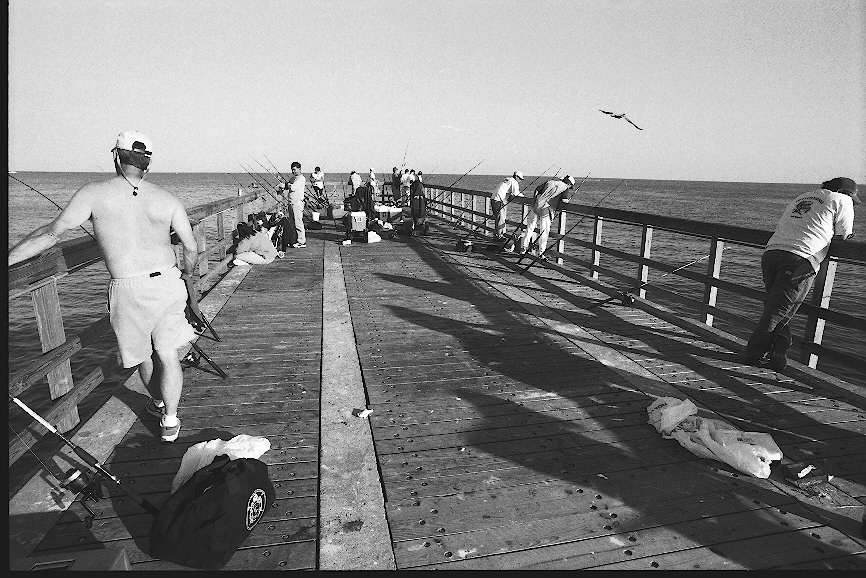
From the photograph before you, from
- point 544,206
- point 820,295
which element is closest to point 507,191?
point 544,206

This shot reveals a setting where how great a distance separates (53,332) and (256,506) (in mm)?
2099

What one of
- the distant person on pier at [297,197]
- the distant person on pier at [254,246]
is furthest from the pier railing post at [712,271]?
the distant person on pier at [297,197]

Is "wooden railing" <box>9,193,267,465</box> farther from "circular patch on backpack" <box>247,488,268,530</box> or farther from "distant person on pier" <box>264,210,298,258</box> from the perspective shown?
"distant person on pier" <box>264,210,298,258</box>

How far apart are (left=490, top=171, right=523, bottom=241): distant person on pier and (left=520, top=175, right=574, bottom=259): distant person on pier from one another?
1284 millimetres

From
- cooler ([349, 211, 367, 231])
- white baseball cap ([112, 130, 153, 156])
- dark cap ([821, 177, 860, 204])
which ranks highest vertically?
white baseball cap ([112, 130, 153, 156])

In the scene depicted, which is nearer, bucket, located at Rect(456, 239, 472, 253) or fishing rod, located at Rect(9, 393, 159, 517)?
fishing rod, located at Rect(9, 393, 159, 517)

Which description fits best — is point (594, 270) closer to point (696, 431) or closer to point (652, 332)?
point (652, 332)

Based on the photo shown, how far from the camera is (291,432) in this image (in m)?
3.75

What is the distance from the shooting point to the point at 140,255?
336 centimetres

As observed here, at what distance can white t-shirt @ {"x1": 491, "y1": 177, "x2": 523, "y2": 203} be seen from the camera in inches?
484

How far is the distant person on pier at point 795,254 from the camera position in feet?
15.1

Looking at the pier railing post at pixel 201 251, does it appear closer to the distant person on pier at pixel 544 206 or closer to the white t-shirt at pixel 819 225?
the distant person on pier at pixel 544 206

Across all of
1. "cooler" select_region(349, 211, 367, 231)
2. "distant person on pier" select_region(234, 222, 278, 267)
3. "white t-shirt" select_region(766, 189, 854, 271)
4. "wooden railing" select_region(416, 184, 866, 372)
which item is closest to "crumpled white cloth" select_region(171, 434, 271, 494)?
"wooden railing" select_region(416, 184, 866, 372)

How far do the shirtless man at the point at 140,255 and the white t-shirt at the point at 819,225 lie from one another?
4992 millimetres
